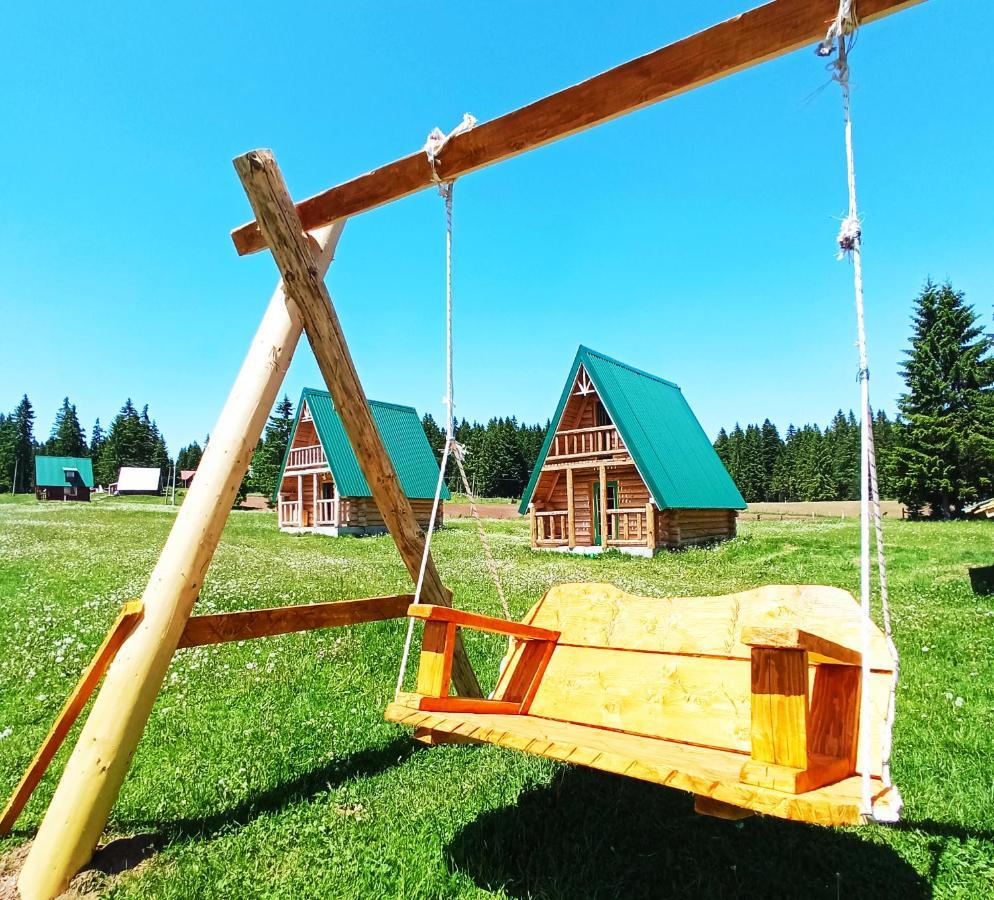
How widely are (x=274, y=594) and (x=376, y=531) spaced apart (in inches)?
744

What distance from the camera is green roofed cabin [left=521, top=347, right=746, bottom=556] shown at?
63.8 feet

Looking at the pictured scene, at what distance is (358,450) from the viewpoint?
4.34 metres

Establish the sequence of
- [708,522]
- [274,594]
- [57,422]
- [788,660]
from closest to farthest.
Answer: [788,660] < [274,594] < [708,522] < [57,422]

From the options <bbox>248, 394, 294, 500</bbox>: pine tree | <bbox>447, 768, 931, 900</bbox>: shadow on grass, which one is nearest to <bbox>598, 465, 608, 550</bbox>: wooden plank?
<bbox>447, 768, 931, 900</bbox>: shadow on grass

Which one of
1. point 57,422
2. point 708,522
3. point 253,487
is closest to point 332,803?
point 708,522

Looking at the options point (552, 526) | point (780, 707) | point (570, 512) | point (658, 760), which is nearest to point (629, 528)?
point (570, 512)

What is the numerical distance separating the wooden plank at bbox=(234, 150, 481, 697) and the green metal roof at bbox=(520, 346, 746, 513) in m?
14.8

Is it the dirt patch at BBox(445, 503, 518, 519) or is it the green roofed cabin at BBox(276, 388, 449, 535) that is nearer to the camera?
the green roofed cabin at BBox(276, 388, 449, 535)

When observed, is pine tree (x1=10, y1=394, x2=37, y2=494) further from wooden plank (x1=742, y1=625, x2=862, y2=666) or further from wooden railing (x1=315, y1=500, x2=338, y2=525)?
wooden plank (x1=742, y1=625, x2=862, y2=666)

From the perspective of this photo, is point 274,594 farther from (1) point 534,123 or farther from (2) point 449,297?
(1) point 534,123

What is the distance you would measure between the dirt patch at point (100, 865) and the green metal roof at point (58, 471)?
75.1m

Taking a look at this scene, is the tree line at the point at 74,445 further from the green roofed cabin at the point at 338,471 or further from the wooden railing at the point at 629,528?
the wooden railing at the point at 629,528

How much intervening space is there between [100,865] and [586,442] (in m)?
18.3

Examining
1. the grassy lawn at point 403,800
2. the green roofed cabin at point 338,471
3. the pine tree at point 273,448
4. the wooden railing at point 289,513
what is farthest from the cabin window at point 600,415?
the pine tree at point 273,448
